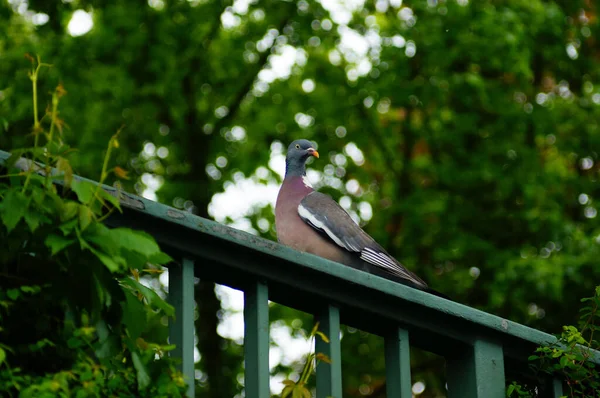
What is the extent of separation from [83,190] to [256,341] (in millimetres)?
704

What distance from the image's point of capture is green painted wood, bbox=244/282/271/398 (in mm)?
3092

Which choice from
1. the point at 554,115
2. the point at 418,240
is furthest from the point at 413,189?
the point at 554,115

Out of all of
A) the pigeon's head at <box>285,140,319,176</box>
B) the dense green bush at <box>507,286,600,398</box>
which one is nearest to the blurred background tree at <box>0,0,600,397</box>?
the pigeon's head at <box>285,140,319,176</box>

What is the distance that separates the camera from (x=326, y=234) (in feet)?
19.7

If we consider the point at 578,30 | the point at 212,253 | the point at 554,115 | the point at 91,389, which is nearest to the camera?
the point at 91,389

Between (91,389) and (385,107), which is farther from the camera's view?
(385,107)

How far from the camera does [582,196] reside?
13695 mm

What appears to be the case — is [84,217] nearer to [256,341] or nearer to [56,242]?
[56,242]

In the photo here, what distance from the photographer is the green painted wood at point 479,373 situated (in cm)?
357

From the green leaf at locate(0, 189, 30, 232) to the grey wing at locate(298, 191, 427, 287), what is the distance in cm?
315

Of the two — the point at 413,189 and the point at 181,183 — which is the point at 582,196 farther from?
the point at 181,183

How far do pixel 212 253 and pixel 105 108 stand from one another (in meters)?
10.8

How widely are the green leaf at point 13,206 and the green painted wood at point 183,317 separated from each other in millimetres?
531

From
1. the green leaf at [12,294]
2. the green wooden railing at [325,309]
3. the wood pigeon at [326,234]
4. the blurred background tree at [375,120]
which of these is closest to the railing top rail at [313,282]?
the green wooden railing at [325,309]
